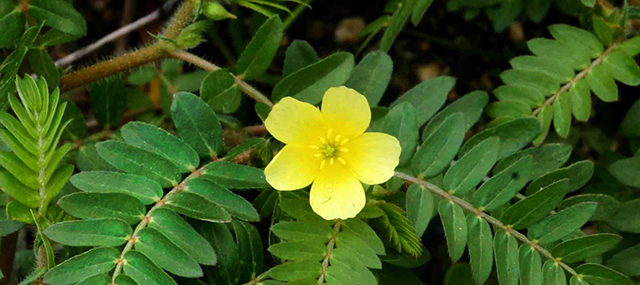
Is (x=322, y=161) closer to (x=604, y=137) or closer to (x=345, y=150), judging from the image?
(x=345, y=150)

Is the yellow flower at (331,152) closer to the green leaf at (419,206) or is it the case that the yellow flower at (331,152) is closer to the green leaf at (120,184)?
the green leaf at (419,206)

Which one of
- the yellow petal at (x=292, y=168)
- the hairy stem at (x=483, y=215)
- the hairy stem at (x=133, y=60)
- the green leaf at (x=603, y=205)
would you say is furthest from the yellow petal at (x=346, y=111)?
the green leaf at (x=603, y=205)

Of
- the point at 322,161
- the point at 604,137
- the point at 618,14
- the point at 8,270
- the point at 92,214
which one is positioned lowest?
the point at 8,270

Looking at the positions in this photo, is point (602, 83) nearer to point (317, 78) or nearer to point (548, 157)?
point (548, 157)

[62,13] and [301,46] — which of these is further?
[301,46]

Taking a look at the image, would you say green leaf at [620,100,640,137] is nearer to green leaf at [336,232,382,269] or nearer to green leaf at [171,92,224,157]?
green leaf at [336,232,382,269]

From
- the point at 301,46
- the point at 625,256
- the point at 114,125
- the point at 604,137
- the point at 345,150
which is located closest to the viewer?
the point at 345,150

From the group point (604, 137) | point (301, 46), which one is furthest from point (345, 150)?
point (604, 137)
